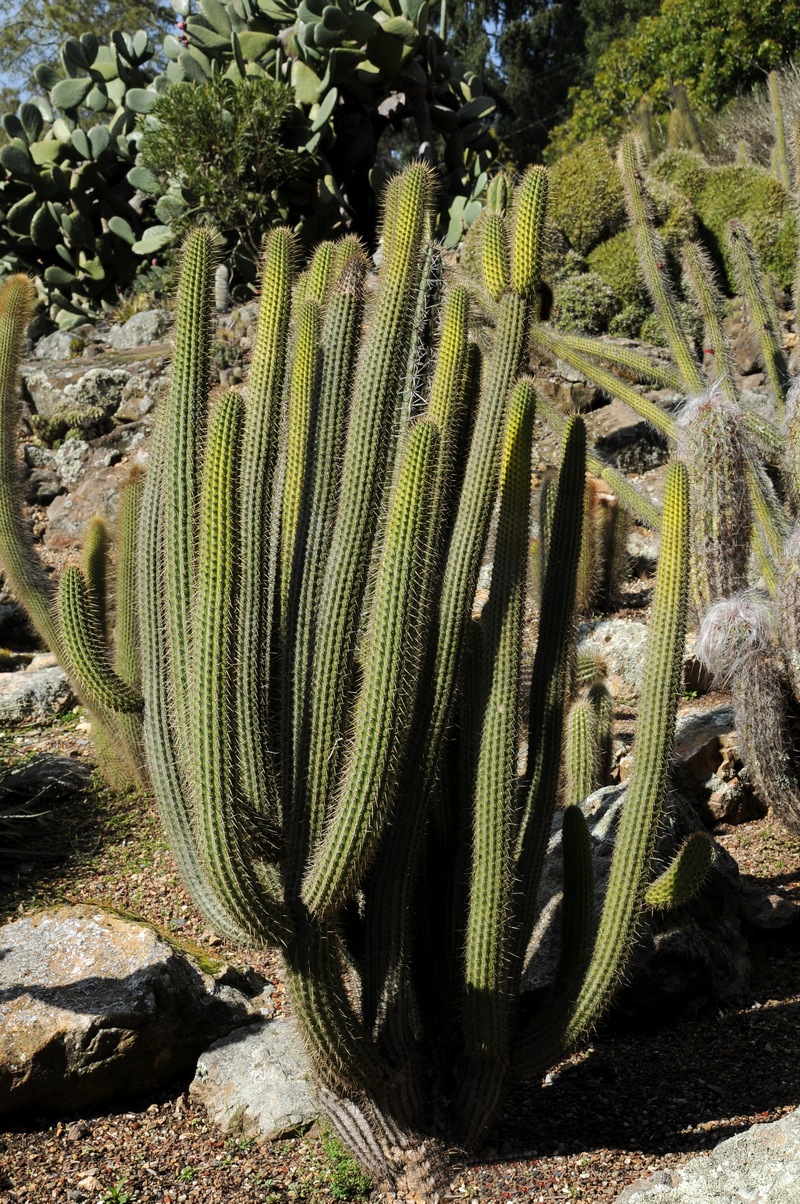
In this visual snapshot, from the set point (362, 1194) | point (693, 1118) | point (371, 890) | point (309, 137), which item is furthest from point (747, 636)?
point (309, 137)

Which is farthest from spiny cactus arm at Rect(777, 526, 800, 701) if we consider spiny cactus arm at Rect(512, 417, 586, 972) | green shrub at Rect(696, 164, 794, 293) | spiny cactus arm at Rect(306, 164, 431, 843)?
green shrub at Rect(696, 164, 794, 293)

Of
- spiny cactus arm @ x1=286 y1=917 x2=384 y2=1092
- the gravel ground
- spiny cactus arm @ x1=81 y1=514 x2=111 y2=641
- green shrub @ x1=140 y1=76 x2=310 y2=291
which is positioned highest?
green shrub @ x1=140 y1=76 x2=310 y2=291

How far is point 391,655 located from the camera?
2.81 metres

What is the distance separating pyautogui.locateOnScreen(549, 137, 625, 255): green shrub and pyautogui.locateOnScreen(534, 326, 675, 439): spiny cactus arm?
5.50 meters

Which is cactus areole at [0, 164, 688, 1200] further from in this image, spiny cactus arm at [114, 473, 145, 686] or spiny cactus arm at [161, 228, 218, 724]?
spiny cactus arm at [114, 473, 145, 686]

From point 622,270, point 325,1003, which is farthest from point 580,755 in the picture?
point 622,270

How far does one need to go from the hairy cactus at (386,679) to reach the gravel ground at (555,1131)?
8.9 inches

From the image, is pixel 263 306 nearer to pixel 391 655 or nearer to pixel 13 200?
pixel 391 655

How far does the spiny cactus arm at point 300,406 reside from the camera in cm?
329

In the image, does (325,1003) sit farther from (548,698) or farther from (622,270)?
(622,270)

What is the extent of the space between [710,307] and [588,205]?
20.5 feet

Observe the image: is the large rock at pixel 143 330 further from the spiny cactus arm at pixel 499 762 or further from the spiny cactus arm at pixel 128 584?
the spiny cactus arm at pixel 499 762

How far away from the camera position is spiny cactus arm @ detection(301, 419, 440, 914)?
2.76 meters

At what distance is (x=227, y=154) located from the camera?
35.2 feet
